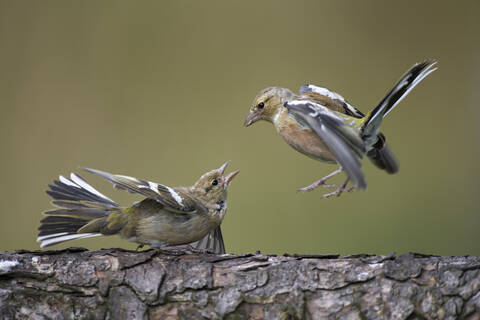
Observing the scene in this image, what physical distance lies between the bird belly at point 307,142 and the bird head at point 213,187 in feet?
1.12

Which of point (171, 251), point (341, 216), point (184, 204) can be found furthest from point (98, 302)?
point (341, 216)

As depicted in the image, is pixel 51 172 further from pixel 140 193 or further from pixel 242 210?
pixel 140 193

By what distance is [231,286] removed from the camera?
1.57 meters

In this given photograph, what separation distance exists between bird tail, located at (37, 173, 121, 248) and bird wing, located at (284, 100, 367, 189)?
732mm

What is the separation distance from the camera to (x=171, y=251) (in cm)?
172

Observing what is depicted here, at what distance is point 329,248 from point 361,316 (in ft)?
5.97

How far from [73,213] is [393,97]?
1.10 metres

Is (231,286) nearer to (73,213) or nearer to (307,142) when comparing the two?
(307,142)

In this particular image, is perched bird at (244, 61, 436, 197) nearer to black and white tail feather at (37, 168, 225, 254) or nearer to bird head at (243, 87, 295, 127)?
bird head at (243, 87, 295, 127)

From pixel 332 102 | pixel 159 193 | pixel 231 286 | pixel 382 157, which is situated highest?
pixel 332 102

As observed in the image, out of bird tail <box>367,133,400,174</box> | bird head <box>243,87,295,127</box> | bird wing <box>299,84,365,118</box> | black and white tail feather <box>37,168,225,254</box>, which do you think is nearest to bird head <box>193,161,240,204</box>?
black and white tail feather <box>37,168,225,254</box>

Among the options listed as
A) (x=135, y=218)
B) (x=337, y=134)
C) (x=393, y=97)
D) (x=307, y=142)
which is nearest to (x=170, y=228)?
(x=135, y=218)

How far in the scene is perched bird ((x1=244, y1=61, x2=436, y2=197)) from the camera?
1471 millimetres

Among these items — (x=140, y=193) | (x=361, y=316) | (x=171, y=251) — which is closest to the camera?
(x=361, y=316)
